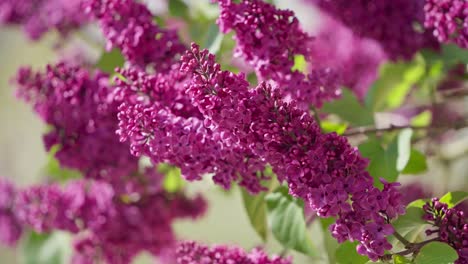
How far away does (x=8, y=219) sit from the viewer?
35.6 inches

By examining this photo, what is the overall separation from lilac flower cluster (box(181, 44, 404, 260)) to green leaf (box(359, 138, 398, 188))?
0.12 metres

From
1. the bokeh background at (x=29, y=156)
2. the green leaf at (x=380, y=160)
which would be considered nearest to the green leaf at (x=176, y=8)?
the green leaf at (x=380, y=160)

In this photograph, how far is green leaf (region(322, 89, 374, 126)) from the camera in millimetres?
701

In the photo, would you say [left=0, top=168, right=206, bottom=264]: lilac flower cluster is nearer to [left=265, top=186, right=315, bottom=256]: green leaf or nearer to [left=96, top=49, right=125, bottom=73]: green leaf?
[left=96, top=49, right=125, bottom=73]: green leaf

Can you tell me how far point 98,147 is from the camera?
635mm

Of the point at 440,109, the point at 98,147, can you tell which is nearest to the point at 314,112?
the point at 98,147

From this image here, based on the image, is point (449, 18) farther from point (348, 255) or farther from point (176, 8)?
point (176, 8)

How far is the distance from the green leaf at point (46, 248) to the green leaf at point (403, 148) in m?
0.56

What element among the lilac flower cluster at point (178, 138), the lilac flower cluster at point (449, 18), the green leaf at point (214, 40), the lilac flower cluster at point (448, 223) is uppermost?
the green leaf at point (214, 40)

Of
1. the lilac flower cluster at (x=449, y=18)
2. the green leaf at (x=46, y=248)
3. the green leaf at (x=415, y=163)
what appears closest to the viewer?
the lilac flower cluster at (x=449, y=18)

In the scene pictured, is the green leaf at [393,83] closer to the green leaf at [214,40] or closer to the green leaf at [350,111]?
the green leaf at [350,111]

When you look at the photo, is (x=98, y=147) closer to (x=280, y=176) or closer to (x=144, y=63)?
(x=144, y=63)

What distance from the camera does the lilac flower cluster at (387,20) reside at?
641 millimetres

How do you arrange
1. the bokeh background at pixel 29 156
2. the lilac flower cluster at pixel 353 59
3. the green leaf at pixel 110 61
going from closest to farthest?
the green leaf at pixel 110 61, the lilac flower cluster at pixel 353 59, the bokeh background at pixel 29 156
